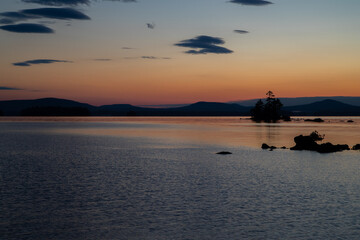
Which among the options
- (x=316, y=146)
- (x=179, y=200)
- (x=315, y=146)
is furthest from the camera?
(x=315, y=146)

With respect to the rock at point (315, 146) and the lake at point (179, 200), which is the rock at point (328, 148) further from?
the lake at point (179, 200)

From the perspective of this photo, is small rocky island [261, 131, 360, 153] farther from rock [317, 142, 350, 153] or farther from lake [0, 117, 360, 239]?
lake [0, 117, 360, 239]

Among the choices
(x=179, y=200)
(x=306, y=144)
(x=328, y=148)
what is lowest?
(x=179, y=200)

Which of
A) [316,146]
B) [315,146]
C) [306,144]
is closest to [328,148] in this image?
[316,146]

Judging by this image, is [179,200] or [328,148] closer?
[179,200]

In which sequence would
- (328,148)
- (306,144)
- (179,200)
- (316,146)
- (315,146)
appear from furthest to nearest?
(306,144) → (315,146) → (316,146) → (328,148) → (179,200)

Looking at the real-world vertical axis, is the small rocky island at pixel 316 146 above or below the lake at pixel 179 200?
above

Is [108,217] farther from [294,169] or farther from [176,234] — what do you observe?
[294,169]

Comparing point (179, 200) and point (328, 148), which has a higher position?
point (328, 148)

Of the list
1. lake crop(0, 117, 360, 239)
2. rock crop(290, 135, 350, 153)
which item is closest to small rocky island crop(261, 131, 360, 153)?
rock crop(290, 135, 350, 153)

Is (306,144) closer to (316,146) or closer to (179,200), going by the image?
(316,146)

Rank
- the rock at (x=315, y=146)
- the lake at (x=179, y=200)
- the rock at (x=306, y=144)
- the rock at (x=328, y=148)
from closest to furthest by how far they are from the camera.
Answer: the lake at (x=179, y=200), the rock at (x=328, y=148), the rock at (x=315, y=146), the rock at (x=306, y=144)

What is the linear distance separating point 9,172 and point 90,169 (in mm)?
7174

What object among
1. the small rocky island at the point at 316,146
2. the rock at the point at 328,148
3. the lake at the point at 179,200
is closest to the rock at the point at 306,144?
the small rocky island at the point at 316,146
